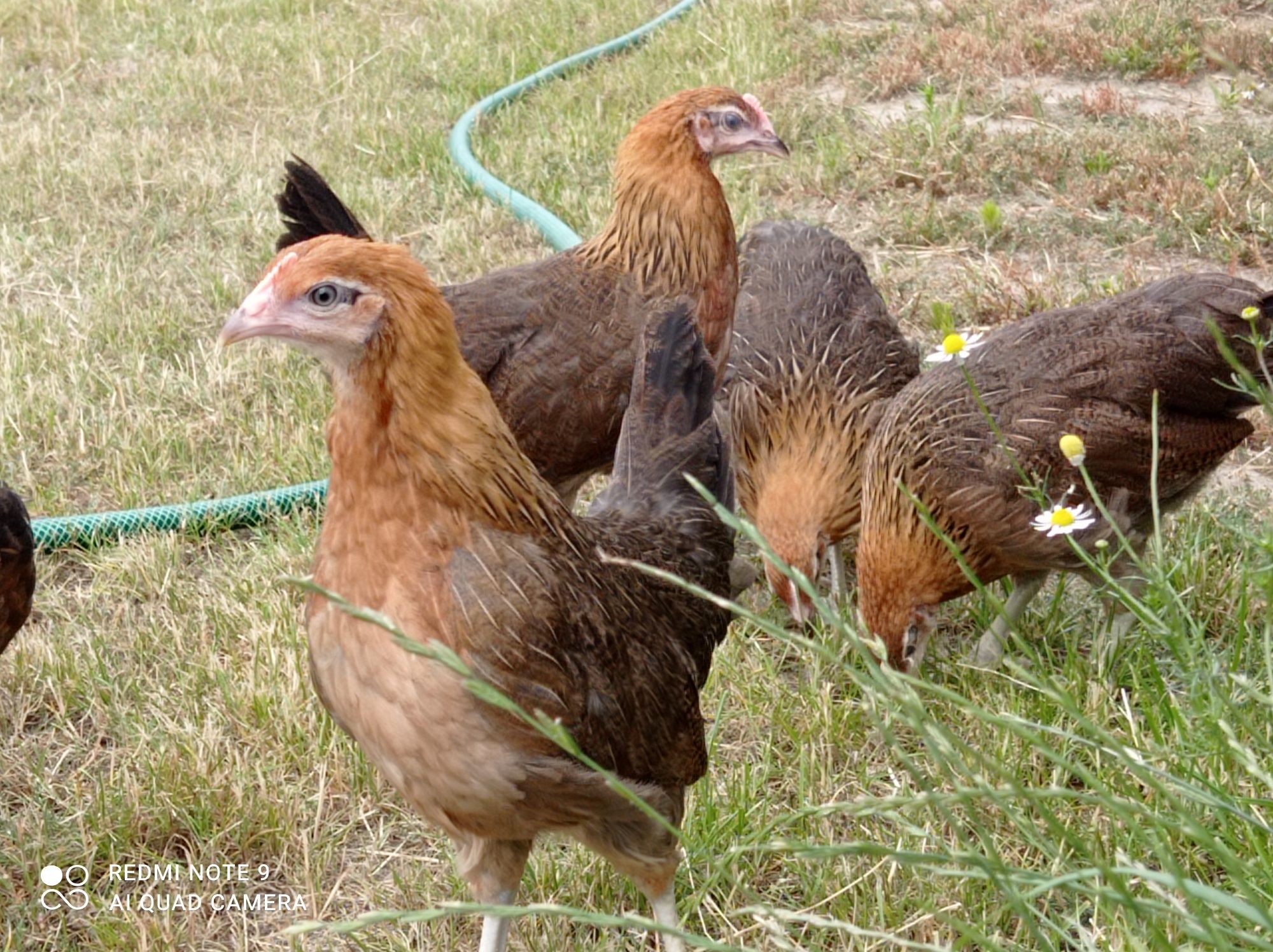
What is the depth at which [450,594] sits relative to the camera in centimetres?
215

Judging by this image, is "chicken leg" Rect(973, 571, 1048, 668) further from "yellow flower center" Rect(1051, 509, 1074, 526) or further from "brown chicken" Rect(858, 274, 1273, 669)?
"yellow flower center" Rect(1051, 509, 1074, 526)

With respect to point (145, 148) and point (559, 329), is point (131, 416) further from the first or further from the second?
point (145, 148)

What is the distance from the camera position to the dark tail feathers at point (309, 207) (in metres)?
3.94

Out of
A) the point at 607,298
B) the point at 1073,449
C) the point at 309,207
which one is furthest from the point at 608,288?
the point at 1073,449

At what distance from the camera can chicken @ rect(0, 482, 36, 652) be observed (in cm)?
283

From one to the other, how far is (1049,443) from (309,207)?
2189mm

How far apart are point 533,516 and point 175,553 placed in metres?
1.99

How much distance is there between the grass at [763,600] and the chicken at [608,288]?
77 centimetres

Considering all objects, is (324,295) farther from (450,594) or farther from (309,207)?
(309,207)

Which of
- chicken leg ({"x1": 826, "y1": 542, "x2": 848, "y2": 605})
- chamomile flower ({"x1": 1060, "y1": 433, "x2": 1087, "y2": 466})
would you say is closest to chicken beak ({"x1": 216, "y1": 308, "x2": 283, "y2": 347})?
chamomile flower ({"x1": 1060, "y1": 433, "x2": 1087, "y2": 466})

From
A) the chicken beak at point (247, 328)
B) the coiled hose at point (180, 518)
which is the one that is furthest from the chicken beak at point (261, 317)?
the coiled hose at point (180, 518)

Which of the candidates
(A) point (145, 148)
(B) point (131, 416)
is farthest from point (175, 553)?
(A) point (145, 148)

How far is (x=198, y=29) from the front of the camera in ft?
28.9

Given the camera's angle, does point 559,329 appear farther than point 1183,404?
Yes
